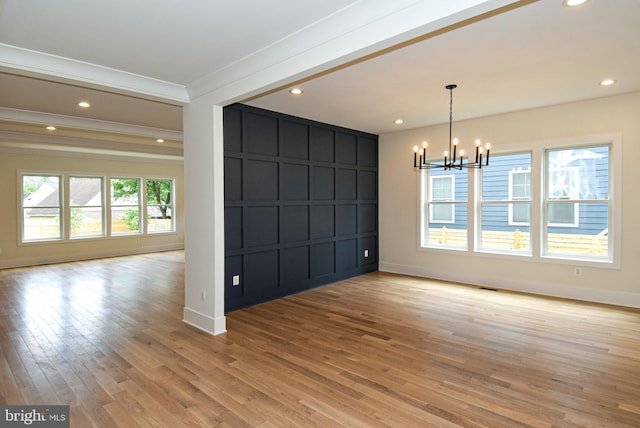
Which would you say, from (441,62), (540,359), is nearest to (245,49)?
(441,62)

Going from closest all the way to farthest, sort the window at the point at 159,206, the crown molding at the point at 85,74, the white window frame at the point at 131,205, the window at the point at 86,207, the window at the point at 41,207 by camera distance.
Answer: the crown molding at the point at 85,74
the window at the point at 41,207
the window at the point at 86,207
the white window frame at the point at 131,205
the window at the point at 159,206

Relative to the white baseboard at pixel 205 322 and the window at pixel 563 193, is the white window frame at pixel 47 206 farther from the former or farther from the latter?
the window at pixel 563 193

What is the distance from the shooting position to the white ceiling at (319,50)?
2.37 m

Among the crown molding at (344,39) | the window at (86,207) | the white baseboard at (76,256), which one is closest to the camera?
the crown molding at (344,39)

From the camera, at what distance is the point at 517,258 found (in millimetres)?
5410

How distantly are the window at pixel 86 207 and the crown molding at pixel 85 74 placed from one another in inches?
255

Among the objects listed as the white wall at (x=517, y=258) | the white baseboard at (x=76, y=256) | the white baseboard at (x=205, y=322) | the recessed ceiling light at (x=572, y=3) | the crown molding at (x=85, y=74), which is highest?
the recessed ceiling light at (x=572, y=3)

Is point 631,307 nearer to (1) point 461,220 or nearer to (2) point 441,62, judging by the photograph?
(1) point 461,220

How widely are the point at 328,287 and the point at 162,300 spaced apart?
248 centimetres

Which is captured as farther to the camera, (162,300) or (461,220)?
(461,220)

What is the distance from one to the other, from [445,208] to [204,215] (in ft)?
13.7

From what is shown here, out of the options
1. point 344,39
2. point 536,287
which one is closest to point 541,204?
point 536,287

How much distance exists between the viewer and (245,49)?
9.96 feet

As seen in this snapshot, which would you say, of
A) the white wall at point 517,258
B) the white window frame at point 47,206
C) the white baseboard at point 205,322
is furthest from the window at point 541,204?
the white window frame at point 47,206
